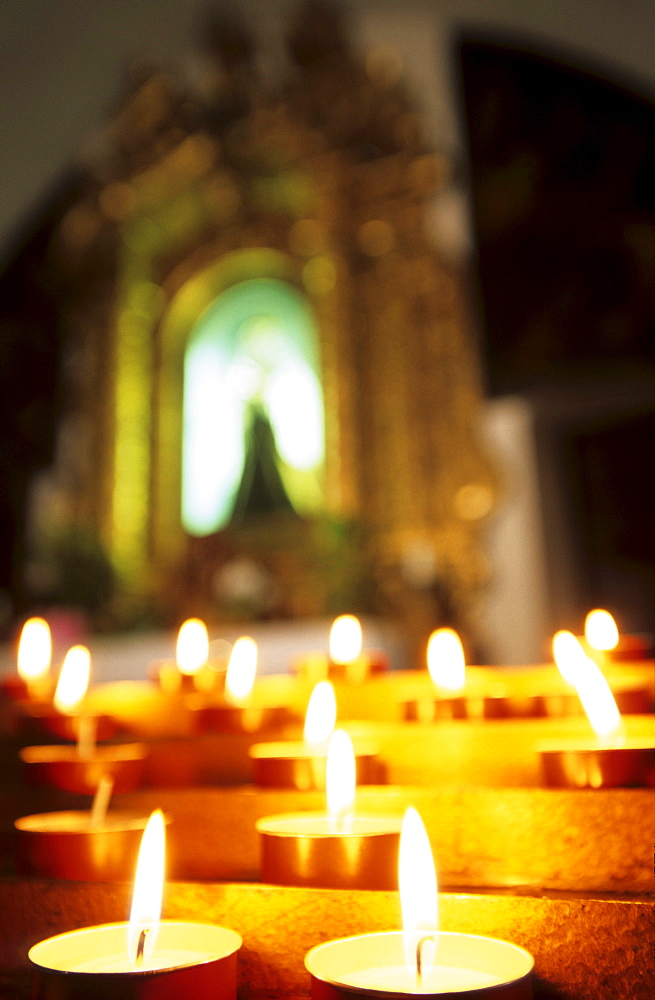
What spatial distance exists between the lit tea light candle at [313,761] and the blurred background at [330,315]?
7.33ft

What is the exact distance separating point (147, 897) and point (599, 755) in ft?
1.18

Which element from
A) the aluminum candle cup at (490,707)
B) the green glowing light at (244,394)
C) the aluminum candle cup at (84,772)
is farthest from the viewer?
the green glowing light at (244,394)

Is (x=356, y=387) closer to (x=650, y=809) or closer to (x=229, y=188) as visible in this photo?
(x=229, y=188)

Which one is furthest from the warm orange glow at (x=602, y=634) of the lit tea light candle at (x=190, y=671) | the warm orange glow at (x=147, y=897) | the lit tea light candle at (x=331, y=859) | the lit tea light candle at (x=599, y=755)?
the warm orange glow at (x=147, y=897)

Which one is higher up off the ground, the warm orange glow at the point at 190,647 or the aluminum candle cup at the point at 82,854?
the warm orange glow at the point at 190,647

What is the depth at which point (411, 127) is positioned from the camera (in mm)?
3666

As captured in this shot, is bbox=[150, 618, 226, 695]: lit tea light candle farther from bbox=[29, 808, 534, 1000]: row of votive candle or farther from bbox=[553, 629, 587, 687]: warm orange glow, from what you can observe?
bbox=[29, 808, 534, 1000]: row of votive candle

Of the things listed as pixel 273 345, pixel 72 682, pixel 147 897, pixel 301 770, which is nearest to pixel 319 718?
pixel 301 770

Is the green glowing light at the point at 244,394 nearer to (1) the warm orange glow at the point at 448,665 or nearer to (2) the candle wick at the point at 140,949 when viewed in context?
(1) the warm orange glow at the point at 448,665

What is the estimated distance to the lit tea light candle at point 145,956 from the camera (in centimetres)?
41

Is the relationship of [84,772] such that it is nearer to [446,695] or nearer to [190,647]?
[446,695]

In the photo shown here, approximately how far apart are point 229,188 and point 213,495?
58.7 inches

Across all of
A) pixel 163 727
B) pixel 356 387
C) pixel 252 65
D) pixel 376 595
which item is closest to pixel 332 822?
pixel 163 727

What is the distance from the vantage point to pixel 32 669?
139 cm
